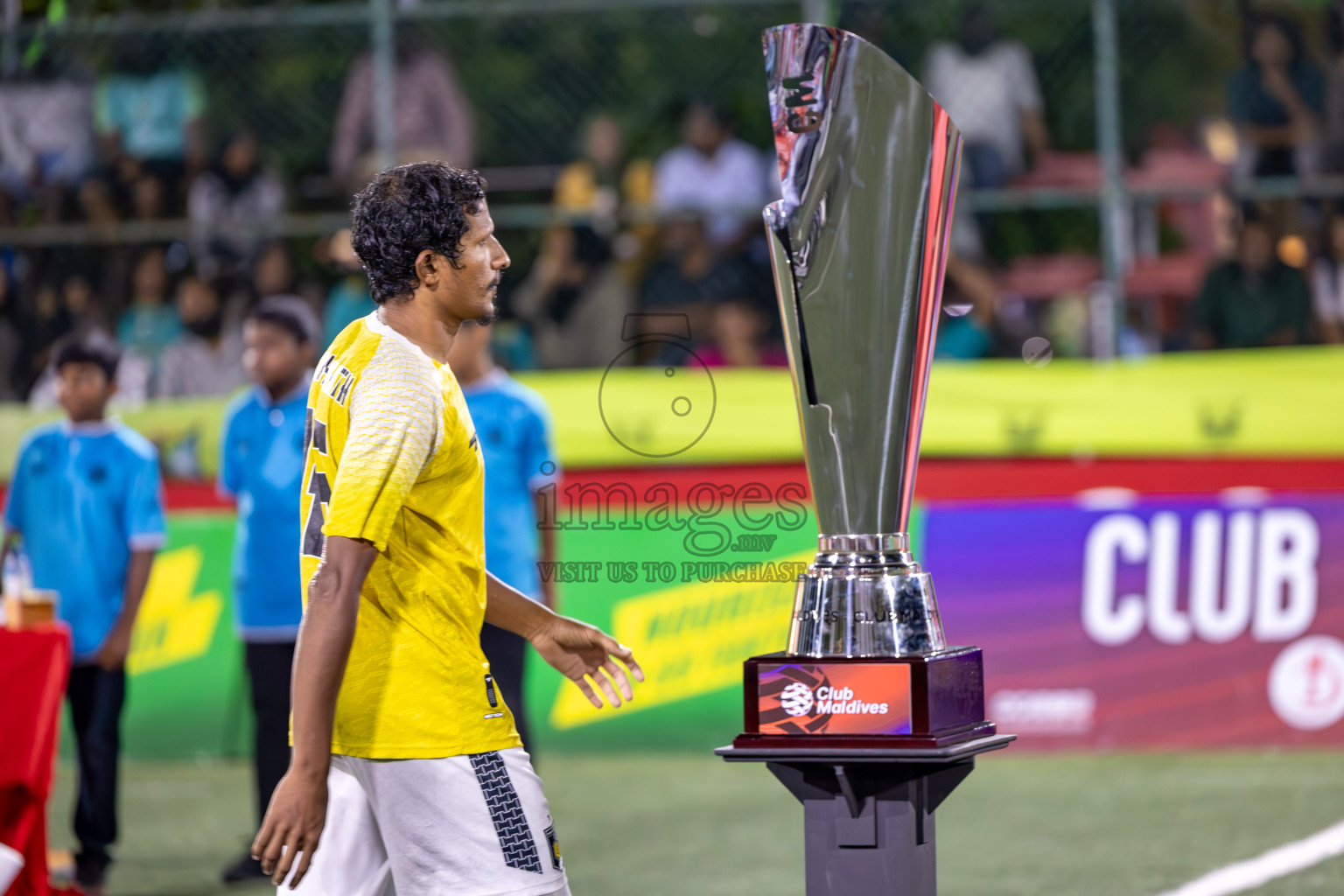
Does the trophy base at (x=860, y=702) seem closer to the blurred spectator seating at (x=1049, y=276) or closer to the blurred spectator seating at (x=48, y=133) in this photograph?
the blurred spectator seating at (x=1049, y=276)

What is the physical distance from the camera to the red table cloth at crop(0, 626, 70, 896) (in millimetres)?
5523

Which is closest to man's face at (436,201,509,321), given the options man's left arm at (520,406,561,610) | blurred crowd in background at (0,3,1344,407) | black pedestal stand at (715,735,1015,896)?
black pedestal stand at (715,735,1015,896)

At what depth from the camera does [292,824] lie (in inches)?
111

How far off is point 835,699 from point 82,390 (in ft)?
15.6

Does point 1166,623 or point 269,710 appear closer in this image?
point 269,710

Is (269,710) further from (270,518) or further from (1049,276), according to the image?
(1049,276)

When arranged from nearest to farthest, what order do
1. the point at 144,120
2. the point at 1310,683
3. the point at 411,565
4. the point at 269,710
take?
the point at 411,565 < the point at 269,710 < the point at 1310,683 < the point at 144,120

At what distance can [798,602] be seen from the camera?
298 centimetres

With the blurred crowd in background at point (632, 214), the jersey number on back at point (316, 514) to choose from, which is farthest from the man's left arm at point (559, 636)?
the blurred crowd in background at point (632, 214)

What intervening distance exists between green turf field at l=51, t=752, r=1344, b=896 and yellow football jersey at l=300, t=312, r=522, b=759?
10.8ft

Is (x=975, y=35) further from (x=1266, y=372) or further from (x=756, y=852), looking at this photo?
(x=756, y=852)

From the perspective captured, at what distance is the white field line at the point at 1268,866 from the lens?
5.95 meters

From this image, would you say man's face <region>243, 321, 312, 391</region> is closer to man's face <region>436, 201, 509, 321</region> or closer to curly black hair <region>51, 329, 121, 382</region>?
curly black hair <region>51, 329, 121, 382</region>

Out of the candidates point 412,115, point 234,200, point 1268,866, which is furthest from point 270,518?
point 234,200
